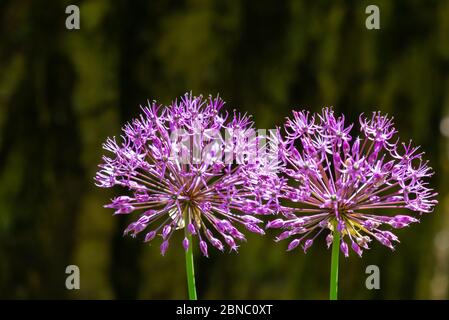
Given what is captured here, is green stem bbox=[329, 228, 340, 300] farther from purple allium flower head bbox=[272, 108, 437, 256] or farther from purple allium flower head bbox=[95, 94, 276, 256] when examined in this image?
purple allium flower head bbox=[95, 94, 276, 256]

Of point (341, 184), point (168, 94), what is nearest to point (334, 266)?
point (341, 184)

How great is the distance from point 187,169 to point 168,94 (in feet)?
13.9

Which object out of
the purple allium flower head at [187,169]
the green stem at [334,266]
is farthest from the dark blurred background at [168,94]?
the green stem at [334,266]

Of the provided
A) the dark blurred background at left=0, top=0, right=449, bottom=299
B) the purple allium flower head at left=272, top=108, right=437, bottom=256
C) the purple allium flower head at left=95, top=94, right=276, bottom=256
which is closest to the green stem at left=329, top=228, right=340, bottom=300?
the purple allium flower head at left=272, top=108, right=437, bottom=256

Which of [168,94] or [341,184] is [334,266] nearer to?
[341,184]

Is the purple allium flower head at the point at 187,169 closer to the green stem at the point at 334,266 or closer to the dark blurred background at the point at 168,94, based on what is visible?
the green stem at the point at 334,266

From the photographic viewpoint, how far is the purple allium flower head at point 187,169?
1.75 meters

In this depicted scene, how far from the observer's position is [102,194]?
6.22m

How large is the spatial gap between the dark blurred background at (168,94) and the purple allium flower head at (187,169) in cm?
412

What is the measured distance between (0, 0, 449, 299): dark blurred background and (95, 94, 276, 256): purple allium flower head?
412 cm

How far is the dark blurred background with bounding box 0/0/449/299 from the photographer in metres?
6.05

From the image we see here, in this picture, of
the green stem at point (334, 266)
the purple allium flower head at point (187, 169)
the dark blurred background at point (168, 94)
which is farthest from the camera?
the dark blurred background at point (168, 94)
